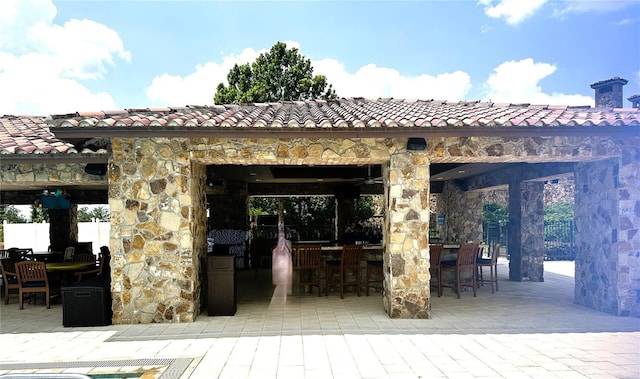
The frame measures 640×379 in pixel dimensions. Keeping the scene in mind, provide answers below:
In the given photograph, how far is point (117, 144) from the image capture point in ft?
19.3

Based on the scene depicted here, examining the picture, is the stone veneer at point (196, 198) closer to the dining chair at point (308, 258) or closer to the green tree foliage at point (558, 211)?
the dining chair at point (308, 258)

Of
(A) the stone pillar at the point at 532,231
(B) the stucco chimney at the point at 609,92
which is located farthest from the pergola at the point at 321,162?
(A) the stone pillar at the point at 532,231

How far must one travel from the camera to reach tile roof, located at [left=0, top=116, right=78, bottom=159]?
576cm

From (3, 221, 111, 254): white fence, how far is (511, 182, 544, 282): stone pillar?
59.2ft

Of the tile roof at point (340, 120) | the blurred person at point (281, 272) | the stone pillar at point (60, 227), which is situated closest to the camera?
the tile roof at point (340, 120)

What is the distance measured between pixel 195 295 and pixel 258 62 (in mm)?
18891

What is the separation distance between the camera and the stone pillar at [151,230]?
5891 mm

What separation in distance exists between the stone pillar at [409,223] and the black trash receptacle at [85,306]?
4.58 meters

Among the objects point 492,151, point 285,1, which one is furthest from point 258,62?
point 492,151

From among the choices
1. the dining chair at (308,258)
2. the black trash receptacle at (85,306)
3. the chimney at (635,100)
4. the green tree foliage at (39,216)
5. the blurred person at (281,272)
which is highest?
the chimney at (635,100)

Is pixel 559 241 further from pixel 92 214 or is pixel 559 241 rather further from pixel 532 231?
pixel 92 214

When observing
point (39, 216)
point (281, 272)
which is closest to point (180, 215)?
point (281, 272)

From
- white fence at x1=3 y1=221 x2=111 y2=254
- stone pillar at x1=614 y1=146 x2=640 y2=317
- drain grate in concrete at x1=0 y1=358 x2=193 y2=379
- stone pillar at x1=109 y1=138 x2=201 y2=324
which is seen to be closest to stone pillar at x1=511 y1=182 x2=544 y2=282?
stone pillar at x1=614 y1=146 x2=640 y2=317

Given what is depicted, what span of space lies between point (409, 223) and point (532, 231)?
5716 millimetres
